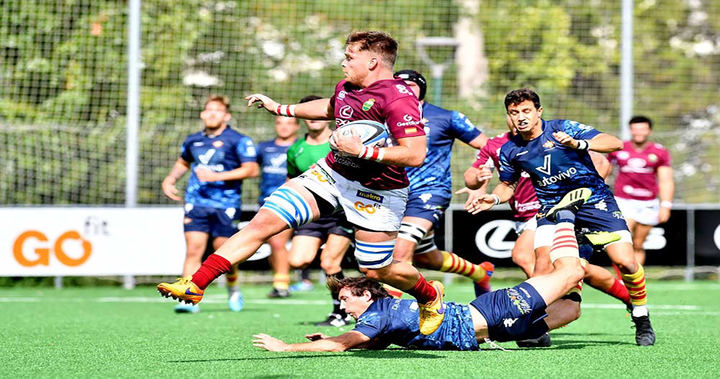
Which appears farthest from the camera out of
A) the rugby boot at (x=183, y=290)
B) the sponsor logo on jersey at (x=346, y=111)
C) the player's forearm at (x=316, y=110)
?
the player's forearm at (x=316, y=110)

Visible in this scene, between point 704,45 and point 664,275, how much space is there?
9447 millimetres

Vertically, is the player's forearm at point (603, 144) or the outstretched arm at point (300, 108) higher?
the outstretched arm at point (300, 108)

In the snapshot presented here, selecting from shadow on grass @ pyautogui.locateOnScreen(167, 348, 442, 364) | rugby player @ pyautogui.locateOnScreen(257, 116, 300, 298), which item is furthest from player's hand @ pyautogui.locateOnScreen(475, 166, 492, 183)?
rugby player @ pyautogui.locateOnScreen(257, 116, 300, 298)

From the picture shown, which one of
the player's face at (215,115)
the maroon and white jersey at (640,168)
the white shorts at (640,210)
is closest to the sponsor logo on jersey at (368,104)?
the player's face at (215,115)

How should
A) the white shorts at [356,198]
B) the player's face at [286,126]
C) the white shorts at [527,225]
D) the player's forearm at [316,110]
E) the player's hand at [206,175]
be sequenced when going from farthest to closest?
the player's face at [286,126] < the player's hand at [206,175] < the white shorts at [527,225] < the player's forearm at [316,110] < the white shorts at [356,198]

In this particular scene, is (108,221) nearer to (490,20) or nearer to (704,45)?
(490,20)

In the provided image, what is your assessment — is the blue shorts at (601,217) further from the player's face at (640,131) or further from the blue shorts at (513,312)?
the player's face at (640,131)

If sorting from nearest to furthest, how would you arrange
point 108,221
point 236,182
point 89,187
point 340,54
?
point 236,182 < point 108,221 < point 89,187 < point 340,54

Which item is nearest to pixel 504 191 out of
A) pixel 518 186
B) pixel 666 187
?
pixel 518 186

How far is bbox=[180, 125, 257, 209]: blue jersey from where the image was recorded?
11617mm

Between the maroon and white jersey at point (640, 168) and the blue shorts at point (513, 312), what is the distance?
800cm

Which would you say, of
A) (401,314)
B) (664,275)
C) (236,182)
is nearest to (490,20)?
(664,275)

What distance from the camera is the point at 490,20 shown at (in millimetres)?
19969

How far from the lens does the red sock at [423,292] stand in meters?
6.83
